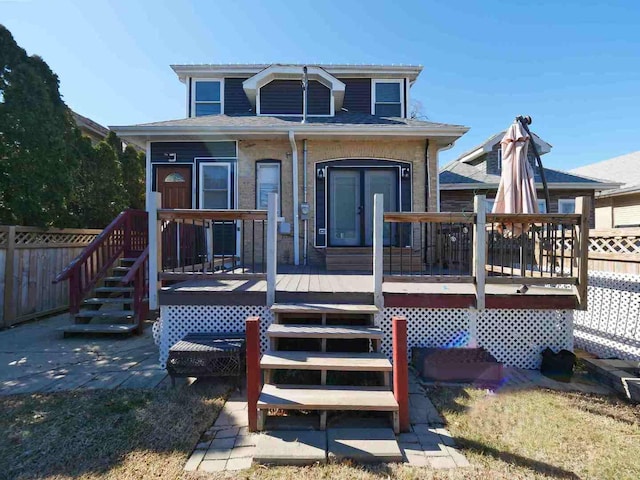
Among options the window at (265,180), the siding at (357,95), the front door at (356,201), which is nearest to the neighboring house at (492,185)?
the siding at (357,95)

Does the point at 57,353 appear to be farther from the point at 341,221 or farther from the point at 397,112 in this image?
the point at 397,112

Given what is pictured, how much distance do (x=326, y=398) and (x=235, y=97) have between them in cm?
885

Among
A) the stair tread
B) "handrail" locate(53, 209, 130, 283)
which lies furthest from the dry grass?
"handrail" locate(53, 209, 130, 283)

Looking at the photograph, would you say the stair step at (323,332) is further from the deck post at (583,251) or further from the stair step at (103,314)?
the stair step at (103,314)

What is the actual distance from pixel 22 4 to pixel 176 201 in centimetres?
471

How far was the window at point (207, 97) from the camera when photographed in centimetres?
918

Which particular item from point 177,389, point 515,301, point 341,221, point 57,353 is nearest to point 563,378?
point 515,301

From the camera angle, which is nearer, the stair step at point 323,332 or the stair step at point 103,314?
the stair step at point 323,332

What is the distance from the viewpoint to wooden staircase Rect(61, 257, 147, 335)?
5.10 meters

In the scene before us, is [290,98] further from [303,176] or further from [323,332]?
[323,332]

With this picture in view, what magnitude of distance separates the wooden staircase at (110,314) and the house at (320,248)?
0.05m

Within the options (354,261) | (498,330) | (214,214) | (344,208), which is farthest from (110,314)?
(498,330)

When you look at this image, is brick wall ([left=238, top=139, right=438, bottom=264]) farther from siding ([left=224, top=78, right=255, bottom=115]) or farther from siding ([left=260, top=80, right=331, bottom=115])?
siding ([left=224, top=78, right=255, bottom=115])

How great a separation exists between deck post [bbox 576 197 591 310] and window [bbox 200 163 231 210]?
247 inches
